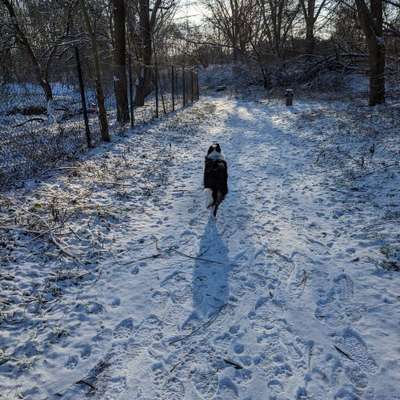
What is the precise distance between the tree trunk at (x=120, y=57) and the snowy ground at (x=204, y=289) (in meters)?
6.08

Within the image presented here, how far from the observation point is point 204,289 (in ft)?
11.2

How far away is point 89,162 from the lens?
24.1 feet

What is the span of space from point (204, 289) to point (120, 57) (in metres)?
11.1

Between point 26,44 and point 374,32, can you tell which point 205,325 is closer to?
point 374,32

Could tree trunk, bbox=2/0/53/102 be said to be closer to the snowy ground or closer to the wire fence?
the wire fence

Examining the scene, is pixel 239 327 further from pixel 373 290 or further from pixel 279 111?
pixel 279 111

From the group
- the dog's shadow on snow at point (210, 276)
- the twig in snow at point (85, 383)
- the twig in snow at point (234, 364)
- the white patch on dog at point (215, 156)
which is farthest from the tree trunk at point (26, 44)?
the twig in snow at point (234, 364)

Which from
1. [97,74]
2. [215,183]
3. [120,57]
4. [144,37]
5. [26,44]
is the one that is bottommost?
[215,183]

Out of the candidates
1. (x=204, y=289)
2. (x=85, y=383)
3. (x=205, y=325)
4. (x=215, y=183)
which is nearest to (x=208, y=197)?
(x=215, y=183)

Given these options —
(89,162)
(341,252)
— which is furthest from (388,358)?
(89,162)

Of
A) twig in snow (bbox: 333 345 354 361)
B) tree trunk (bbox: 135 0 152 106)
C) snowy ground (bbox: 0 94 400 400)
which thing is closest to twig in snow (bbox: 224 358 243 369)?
snowy ground (bbox: 0 94 400 400)

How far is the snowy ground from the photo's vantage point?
7.87 ft

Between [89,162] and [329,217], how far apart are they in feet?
18.1

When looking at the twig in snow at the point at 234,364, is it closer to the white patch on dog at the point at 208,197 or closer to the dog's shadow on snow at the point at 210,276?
the dog's shadow on snow at the point at 210,276
